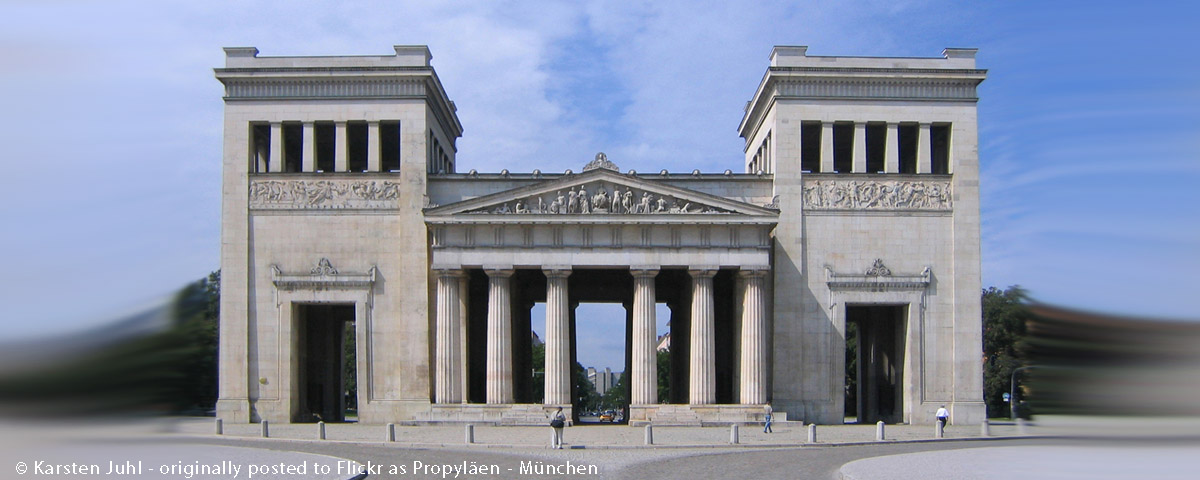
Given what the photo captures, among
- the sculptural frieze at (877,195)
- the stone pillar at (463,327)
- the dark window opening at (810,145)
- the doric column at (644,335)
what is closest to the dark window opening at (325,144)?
the stone pillar at (463,327)

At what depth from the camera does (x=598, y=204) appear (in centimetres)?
5928

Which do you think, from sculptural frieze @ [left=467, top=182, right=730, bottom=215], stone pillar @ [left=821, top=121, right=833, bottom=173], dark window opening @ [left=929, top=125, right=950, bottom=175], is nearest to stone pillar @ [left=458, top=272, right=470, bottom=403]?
sculptural frieze @ [left=467, top=182, right=730, bottom=215]

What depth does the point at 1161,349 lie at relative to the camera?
7344mm

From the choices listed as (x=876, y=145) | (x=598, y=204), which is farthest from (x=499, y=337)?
(x=876, y=145)

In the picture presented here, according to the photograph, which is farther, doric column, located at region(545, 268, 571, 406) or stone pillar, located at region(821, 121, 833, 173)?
stone pillar, located at region(821, 121, 833, 173)

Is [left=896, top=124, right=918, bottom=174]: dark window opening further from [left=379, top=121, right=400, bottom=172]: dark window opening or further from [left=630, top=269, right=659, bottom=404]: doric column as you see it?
[left=379, top=121, right=400, bottom=172]: dark window opening

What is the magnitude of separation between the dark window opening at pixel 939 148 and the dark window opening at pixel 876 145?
2837 millimetres

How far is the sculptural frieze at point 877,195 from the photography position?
61.9 meters

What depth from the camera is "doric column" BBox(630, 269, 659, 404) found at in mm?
59750

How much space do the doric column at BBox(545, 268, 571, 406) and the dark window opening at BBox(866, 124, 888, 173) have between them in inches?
789

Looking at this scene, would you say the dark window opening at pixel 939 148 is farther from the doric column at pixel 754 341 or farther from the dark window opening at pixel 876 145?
the doric column at pixel 754 341

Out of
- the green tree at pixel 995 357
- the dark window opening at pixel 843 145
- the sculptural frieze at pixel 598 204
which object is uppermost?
the dark window opening at pixel 843 145

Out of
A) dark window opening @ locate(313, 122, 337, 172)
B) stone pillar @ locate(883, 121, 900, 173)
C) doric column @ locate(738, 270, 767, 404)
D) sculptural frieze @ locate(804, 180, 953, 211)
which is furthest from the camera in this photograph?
dark window opening @ locate(313, 122, 337, 172)

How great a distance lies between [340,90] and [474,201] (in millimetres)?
10934
